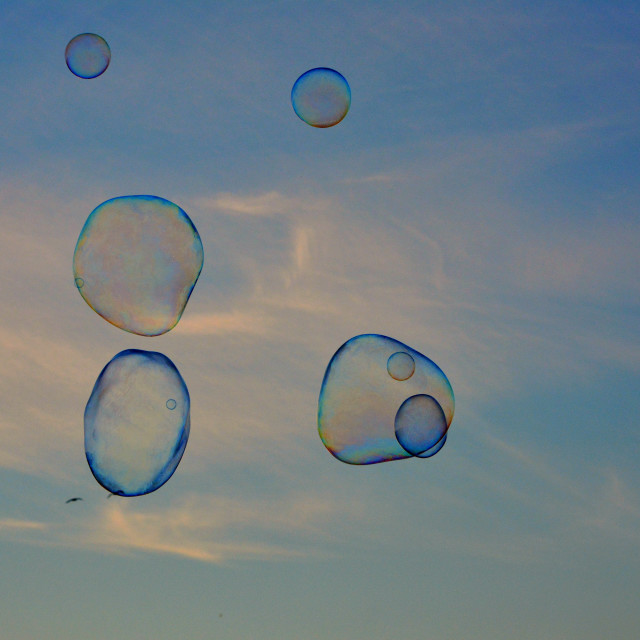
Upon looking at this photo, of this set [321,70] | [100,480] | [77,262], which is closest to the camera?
[100,480]

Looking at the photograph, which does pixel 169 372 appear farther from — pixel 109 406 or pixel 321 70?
pixel 321 70

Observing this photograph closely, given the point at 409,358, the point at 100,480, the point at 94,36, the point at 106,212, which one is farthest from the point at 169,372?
the point at 94,36

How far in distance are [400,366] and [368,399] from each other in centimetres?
82

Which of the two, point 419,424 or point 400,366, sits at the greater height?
point 400,366

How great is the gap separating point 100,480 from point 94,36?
31.4ft

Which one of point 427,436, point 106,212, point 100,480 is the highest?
point 106,212

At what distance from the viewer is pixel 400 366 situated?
556 inches

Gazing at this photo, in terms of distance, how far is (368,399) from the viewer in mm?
14289

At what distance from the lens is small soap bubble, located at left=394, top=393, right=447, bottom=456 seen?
46.3 feet

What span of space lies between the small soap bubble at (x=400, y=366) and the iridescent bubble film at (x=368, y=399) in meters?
0.02

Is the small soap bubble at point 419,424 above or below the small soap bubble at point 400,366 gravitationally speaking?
below

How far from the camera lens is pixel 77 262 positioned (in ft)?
45.9

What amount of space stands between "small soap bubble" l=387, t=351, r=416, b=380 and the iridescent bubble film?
2 centimetres

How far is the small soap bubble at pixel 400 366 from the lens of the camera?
46.3 feet
